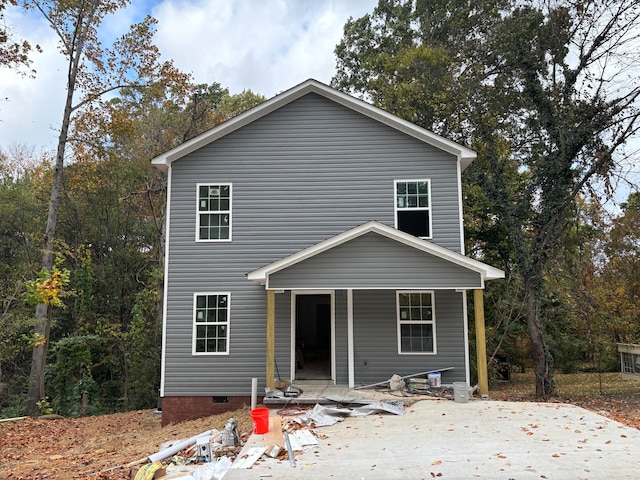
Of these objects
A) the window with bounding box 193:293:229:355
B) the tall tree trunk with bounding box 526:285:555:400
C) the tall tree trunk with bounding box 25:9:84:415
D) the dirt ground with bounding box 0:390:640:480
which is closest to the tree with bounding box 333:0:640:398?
the tall tree trunk with bounding box 526:285:555:400

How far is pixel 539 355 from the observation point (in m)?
13.1

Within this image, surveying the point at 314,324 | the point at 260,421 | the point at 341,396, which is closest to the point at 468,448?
the point at 260,421

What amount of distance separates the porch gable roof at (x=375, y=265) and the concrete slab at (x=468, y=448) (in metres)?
2.65

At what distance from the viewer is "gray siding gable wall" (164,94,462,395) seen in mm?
10883

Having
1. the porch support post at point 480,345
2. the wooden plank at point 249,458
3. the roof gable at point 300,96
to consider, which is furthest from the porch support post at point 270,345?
the roof gable at point 300,96

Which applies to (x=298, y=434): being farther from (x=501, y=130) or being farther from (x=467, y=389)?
(x=501, y=130)

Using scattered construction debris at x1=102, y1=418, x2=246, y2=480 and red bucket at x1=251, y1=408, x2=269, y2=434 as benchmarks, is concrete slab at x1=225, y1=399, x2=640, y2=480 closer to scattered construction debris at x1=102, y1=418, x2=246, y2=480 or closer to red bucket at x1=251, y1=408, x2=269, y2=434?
red bucket at x1=251, y1=408, x2=269, y2=434

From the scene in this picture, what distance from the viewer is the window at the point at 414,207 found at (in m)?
11.2

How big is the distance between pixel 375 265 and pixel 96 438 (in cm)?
809

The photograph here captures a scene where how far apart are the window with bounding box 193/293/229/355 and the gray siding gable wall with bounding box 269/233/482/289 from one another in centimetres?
230

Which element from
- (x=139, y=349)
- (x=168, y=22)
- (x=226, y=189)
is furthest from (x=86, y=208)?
(x=226, y=189)

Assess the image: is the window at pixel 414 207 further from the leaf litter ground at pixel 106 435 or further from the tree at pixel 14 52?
the tree at pixel 14 52

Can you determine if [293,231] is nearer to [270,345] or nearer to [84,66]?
[270,345]

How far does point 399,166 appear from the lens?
11.5 m
